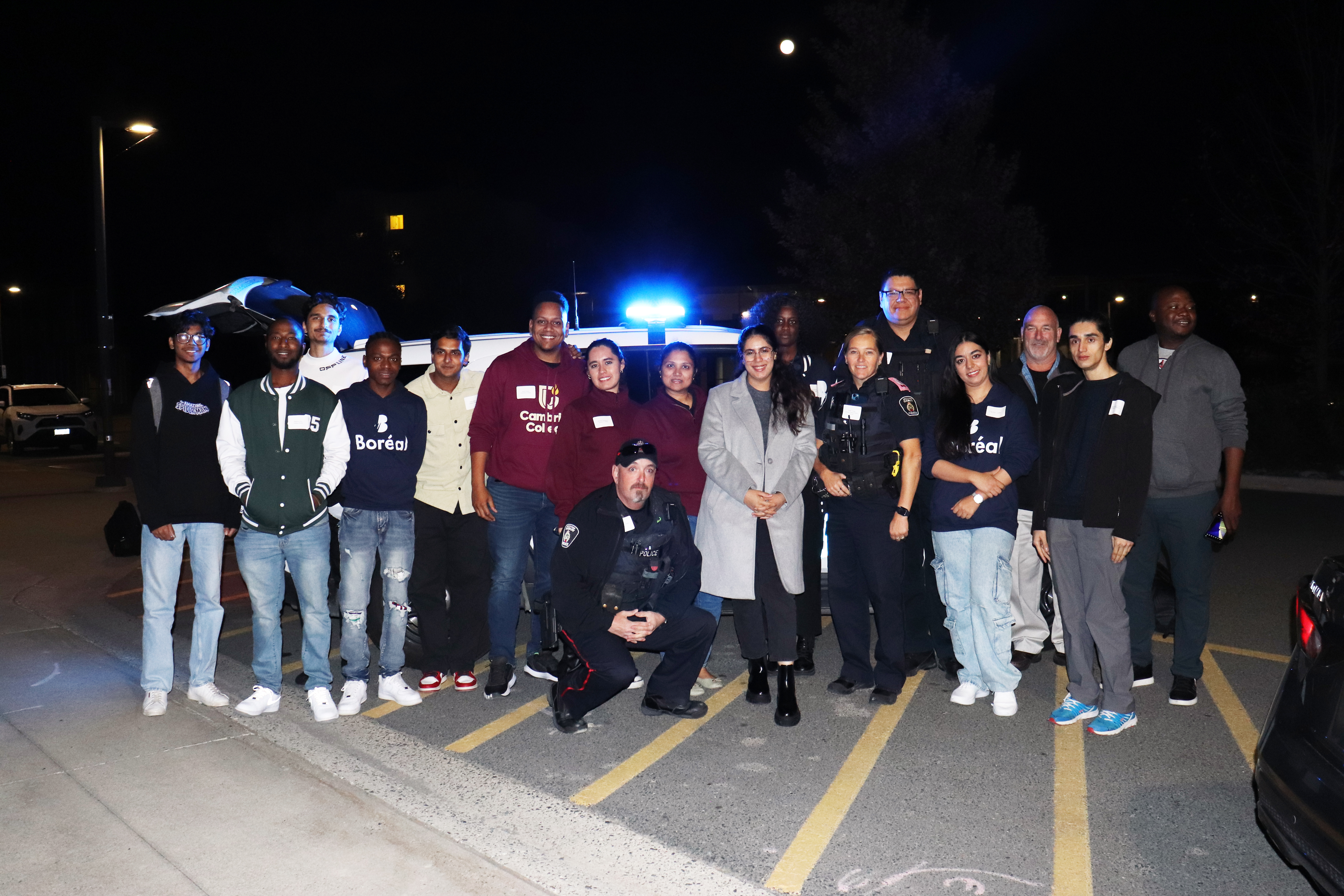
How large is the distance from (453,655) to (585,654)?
1088mm

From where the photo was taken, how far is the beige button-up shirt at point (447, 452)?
513 centimetres

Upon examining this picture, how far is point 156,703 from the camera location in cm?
477

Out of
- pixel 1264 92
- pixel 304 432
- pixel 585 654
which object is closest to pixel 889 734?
pixel 585 654

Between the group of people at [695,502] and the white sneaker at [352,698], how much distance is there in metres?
0.02

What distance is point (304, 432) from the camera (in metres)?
4.62

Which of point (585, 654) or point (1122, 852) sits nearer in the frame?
point (1122, 852)

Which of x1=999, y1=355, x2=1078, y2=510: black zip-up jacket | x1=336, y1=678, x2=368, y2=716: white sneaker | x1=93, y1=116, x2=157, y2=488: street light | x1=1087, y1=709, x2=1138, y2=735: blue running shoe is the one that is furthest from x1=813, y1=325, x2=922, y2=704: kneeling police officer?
x1=93, y1=116, x2=157, y2=488: street light

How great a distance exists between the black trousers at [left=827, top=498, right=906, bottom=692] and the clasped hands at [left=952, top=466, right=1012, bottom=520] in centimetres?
38

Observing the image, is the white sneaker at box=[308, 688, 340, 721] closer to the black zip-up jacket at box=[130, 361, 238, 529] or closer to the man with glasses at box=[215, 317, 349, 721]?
the man with glasses at box=[215, 317, 349, 721]

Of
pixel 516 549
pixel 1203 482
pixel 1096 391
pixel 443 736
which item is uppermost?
pixel 1096 391

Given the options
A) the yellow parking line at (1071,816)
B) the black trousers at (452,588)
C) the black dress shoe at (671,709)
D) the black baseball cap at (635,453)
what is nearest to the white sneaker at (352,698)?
the black trousers at (452,588)

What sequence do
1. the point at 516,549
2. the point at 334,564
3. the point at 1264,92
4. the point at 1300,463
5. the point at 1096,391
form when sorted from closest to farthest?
the point at 1096,391, the point at 516,549, the point at 334,564, the point at 1300,463, the point at 1264,92

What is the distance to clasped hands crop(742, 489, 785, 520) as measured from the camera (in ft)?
15.4

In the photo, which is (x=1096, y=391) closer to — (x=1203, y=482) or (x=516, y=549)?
(x=1203, y=482)
